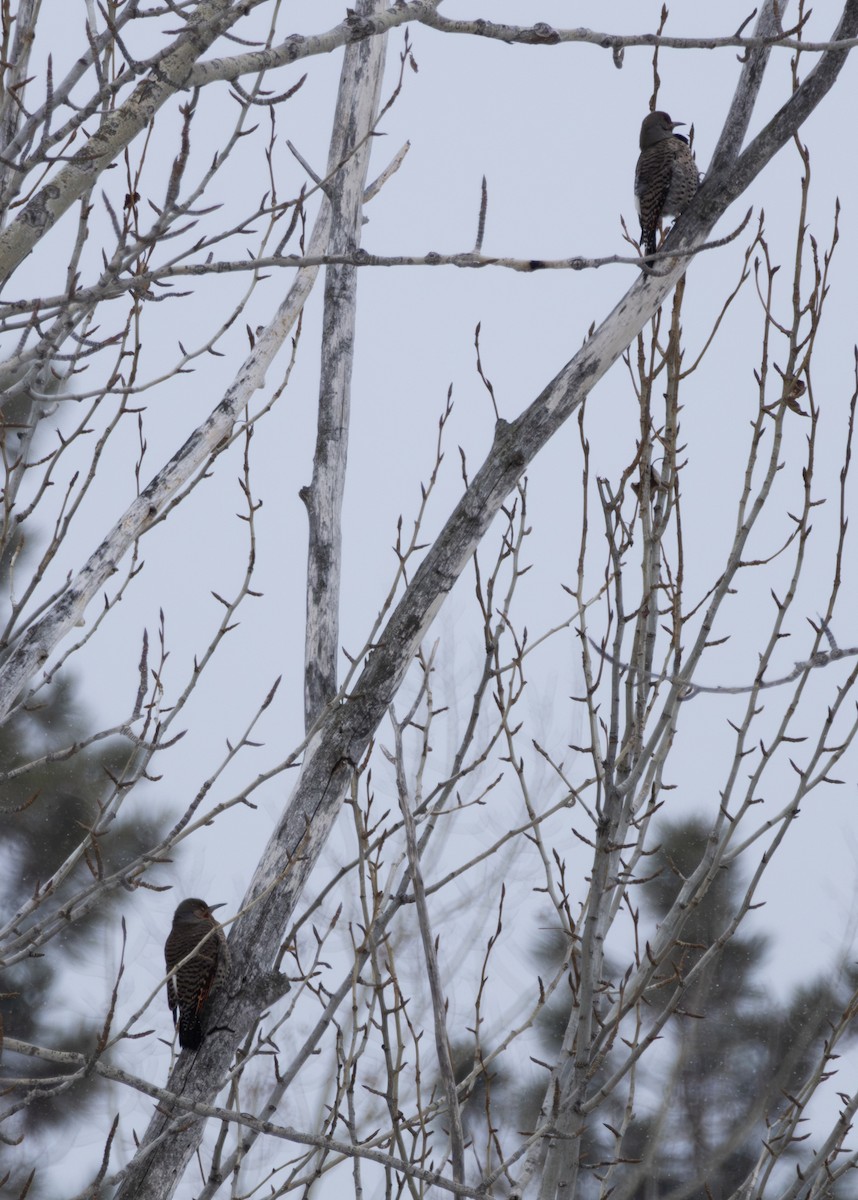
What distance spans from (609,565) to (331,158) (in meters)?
1.46

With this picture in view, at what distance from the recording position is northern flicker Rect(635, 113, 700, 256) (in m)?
2.88

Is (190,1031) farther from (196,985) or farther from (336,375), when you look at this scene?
(336,375)

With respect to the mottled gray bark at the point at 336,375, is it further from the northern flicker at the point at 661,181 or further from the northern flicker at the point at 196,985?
the northern flicker at the point at 661,181

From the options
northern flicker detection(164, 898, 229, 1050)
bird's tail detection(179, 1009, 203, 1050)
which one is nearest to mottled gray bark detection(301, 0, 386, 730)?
northern flicker detection(164, 898, 229, 1050)

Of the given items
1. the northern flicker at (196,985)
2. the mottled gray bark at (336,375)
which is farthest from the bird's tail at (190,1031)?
the mottled gray bark at (336,375)

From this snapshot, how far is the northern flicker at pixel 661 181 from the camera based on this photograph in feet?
9.46

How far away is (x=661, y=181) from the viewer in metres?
2.90

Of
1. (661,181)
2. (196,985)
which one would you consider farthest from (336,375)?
(196,985)

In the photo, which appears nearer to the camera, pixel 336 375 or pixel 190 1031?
pixel 190 1031

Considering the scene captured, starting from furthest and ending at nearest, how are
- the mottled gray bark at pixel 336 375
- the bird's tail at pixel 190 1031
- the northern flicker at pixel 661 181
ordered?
the northern flicker at pixel 661 181
the mottled gray bark at pixel 336 375
the bird's tail at pixel 190 1031

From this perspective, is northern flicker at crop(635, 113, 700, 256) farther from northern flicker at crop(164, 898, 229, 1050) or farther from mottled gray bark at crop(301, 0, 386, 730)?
northern flicker at crop(164, 898, 229, 1050)

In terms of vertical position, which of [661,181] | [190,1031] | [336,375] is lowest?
[190,1031]

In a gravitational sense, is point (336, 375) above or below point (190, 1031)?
above

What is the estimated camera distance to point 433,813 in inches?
90.6
